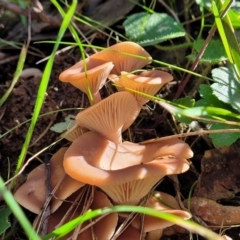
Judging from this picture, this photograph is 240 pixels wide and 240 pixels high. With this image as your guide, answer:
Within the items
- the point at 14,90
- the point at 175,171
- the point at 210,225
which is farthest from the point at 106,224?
the point at 14,90

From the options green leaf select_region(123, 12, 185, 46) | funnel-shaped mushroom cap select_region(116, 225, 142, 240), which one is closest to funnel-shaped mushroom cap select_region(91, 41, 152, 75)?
green leaf select_region(123, 12, 185, 46)

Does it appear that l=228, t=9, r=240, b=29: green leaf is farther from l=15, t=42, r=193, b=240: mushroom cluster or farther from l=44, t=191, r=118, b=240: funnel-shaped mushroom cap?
l=44, t=191, r=118, b=240: funnel-shaped mushroom cap

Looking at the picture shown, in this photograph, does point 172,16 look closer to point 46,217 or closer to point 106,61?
point 106,61

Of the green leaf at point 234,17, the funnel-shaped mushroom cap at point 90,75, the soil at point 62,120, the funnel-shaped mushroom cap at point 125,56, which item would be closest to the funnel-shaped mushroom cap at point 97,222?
the soil at point 62,120

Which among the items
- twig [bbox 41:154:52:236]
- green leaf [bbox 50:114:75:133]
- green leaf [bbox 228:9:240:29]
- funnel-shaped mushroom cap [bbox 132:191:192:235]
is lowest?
funnel-shaped mushroom cap [bbox 132:191:192:235]

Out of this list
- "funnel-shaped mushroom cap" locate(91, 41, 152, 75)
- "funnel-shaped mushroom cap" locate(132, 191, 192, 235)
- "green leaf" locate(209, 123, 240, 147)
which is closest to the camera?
"funnel-shaped mushroom cap" locate(132, 191, 192, 235)
